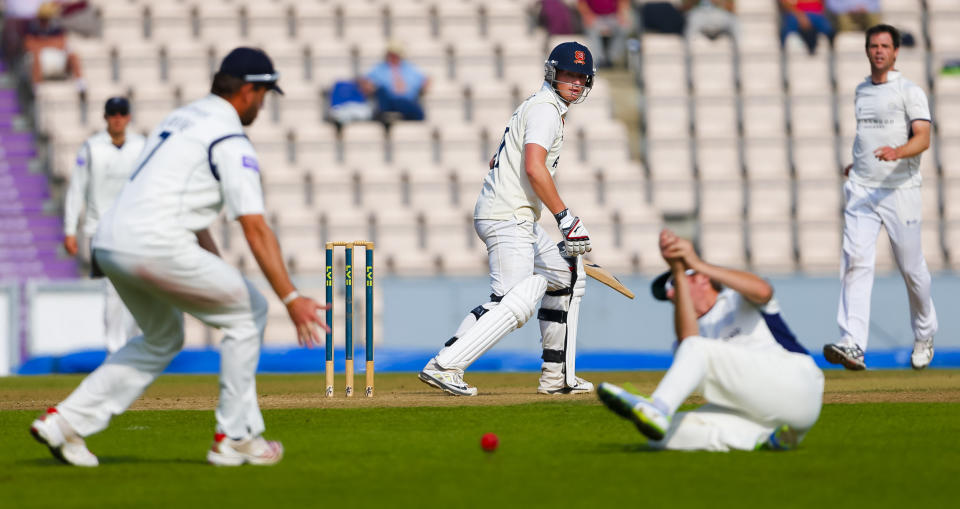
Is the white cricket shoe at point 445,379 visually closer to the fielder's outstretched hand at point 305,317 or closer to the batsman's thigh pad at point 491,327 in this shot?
the batsman's thigh pad at point 491,327

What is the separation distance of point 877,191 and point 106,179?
579cm

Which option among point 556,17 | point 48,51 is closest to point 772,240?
point 556,17

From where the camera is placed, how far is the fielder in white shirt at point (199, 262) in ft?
16.7

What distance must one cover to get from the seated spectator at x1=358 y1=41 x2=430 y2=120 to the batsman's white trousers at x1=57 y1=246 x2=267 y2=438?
452 inches

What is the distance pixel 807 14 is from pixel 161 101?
26.5 feet

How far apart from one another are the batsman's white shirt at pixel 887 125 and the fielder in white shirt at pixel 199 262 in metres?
5.29

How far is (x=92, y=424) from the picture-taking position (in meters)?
5.35

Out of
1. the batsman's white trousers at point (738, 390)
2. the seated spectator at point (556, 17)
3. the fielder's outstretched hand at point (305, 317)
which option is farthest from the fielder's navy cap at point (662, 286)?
the seated spectator at point (556, 17)

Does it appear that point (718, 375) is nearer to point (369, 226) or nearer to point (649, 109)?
point (369, 226)

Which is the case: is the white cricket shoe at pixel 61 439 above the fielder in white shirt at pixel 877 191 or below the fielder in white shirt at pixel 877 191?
below

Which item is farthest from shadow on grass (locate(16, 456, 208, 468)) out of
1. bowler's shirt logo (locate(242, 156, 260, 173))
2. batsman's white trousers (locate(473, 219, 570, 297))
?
batsman's white trousers (locate(473, 219, 570, 297))

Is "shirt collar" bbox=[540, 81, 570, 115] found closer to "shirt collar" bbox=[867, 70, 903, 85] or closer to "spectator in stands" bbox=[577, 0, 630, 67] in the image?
"shirt collar" bbox=[867, 70, 903, 85]

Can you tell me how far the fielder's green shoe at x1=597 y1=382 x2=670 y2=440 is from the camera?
197 inches

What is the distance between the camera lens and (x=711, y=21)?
17.8 m
